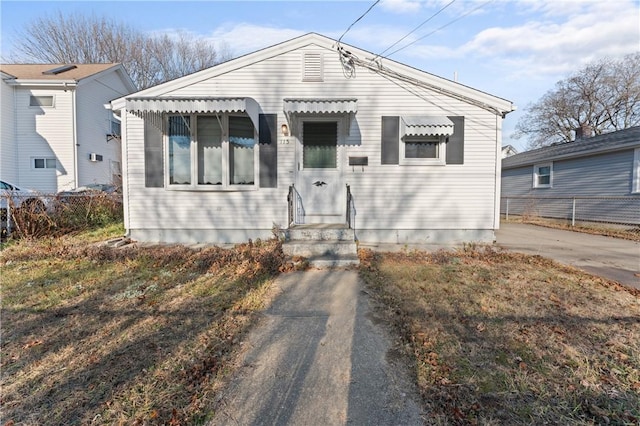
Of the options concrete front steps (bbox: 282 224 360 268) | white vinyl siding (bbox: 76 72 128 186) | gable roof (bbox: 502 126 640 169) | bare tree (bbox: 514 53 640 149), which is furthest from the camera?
bare tree (bbox: 514 53 640 149)

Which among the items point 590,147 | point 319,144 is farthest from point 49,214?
point 590,147

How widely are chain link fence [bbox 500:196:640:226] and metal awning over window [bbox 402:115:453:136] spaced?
28.6 ft

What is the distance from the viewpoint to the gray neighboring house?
10.5m

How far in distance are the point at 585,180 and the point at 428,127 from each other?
10.1 metres

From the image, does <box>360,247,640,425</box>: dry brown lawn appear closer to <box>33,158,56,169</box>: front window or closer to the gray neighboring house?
the gray neighboring house

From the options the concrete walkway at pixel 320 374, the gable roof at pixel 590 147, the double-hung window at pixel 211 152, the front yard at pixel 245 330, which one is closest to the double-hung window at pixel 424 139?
the front yard at pixel 245 330

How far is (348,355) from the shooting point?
8.65ft

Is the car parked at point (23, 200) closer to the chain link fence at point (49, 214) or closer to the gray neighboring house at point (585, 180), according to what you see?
the chain link fence at point (49, 214)

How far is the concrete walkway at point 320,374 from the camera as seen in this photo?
6.36ft

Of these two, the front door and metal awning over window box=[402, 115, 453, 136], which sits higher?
metal awning over window box=[402, 115, 453, 136]

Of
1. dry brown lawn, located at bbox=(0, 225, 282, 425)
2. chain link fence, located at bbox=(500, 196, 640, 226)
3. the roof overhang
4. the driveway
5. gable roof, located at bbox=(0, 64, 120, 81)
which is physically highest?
gable roof, located at bbox=(0, 64, 120, 81)

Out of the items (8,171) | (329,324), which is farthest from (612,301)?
(8,171)

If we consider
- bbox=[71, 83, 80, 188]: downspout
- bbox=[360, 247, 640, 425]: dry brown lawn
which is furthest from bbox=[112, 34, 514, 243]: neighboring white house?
bbox=[71, 83, 80, 188]: downspout

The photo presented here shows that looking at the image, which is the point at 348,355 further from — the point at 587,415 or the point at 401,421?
the point at 587,415
